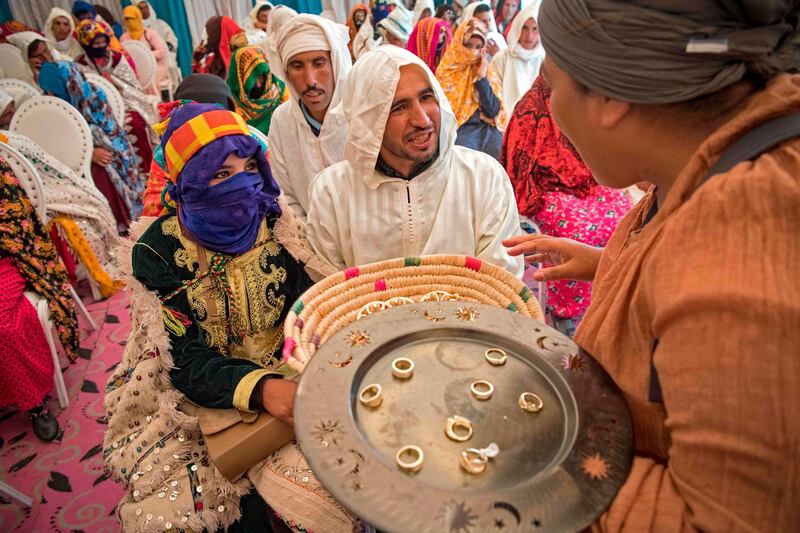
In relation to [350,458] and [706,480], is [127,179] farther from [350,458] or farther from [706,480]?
[706,480]

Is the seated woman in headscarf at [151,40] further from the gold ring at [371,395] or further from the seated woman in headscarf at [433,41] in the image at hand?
the gold ring at [371,395]

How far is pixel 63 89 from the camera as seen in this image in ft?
13.4

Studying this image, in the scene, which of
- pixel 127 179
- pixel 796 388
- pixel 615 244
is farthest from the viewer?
pixel 127 179

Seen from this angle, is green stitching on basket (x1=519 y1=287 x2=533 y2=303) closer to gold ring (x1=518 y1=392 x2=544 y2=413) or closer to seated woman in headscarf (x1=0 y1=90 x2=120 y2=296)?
gold ring (x1=518 y1=392 x2=544 y2=413)

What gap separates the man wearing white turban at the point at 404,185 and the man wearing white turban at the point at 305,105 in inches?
31.7

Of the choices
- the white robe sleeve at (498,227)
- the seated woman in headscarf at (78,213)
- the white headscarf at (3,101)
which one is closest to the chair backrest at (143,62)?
the white headscarf at (3,101)

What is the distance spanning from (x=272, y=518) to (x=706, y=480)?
4.14 feet

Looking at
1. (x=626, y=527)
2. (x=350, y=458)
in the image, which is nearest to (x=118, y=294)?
(x=350, y=458)

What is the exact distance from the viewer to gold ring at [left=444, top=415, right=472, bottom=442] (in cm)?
71

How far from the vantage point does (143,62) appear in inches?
292

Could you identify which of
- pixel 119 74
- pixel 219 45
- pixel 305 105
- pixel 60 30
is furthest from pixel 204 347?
pixel 60 30

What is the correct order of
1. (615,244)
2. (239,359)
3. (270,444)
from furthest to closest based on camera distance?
(239,359)
(270,444)
(615,244)

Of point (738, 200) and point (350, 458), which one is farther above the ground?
point (738, 200)

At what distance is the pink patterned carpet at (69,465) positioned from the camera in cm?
199
